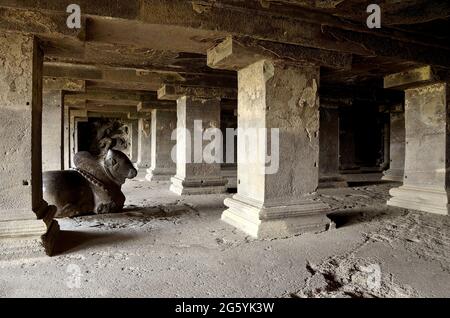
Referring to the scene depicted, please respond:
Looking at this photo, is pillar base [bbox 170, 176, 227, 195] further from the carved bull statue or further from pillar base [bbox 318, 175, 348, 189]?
pillar base [bbox 318, 175, 348, 189]

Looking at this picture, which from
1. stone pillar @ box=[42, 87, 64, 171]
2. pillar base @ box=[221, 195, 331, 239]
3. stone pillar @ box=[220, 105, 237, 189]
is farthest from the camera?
stone pillar @ box=[220, 105, 237, 189]

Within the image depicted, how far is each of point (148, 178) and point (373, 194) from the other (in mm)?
6532

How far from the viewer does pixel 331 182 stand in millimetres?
8789

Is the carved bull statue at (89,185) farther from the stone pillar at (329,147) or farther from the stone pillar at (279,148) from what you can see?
the stone pillar at (329,147)

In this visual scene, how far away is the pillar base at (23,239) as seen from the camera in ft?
10.4

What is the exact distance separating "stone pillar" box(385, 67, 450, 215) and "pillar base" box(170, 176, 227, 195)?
3579 millimetres

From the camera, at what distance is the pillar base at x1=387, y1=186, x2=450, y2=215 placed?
5.50 meters

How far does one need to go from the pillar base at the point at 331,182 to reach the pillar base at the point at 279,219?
4.36 meters

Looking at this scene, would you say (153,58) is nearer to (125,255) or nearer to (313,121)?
(313,121)

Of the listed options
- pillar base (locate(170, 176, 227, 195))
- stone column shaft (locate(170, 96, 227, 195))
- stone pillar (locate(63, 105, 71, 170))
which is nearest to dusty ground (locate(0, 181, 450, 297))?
pillar base (locate(170, 176, 227, 195))

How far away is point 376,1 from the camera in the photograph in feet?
12.1

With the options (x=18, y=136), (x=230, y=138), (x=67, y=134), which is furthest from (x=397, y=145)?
(x=67, y=134)

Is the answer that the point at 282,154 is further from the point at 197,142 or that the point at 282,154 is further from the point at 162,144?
the point at 162,144

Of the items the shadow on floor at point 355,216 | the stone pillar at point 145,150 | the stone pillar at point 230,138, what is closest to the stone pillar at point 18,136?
Result: the shadow on floor at point 355,216
